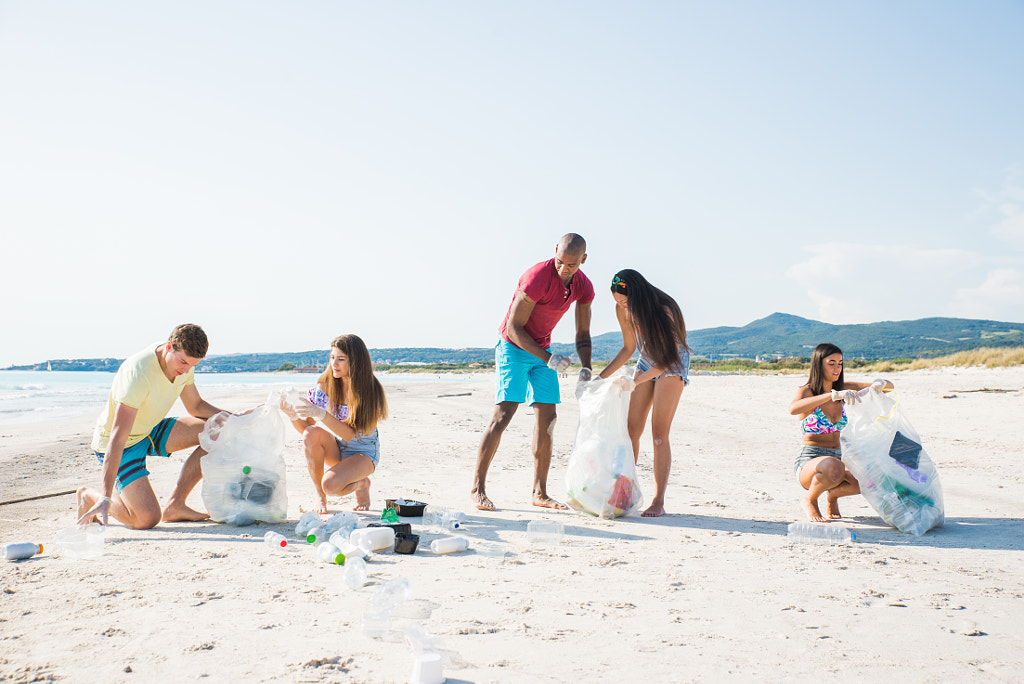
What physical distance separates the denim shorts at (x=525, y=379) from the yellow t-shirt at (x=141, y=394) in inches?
80.7

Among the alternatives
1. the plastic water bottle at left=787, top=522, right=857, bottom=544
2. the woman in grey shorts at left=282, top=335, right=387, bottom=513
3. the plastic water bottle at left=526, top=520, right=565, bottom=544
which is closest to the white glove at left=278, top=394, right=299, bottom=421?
the woman in grey shorts at left=282, top=335, right=387, bottom=513

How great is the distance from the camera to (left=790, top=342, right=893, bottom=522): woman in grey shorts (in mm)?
3988

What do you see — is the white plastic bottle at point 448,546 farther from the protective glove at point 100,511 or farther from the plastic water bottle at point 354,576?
the protective glove at point 100,511

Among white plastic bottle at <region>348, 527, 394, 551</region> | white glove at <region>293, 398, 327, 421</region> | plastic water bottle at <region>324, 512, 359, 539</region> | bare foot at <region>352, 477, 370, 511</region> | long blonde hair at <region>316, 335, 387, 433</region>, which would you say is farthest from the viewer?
bare foot at <region>352, 477, 370, 511</region>

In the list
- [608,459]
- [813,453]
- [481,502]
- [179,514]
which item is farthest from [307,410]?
[813,453]

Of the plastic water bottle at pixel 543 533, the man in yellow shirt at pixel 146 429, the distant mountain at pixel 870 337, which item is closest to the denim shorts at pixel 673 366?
the plastic water bottle at pixel 543 533

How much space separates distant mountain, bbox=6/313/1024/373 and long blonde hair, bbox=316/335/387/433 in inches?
1489

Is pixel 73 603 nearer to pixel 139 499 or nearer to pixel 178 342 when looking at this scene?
pixel 139 499

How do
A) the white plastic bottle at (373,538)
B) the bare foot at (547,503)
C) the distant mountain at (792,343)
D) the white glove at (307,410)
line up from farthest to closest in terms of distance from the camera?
the distant mountain at (792,343)
the bare foot at (547,503)
the white glove at (307,410)
the white plastic bottle at (373,538)

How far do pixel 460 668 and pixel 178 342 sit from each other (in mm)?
2574

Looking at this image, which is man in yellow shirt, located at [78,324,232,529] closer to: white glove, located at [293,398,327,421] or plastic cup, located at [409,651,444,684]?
white glove, located at [293,398,327,421]

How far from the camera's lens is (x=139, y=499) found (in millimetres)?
3635

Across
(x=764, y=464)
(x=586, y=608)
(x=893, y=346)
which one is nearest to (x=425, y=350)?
(x=893, y=346)

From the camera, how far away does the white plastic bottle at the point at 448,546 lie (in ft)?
10.6
